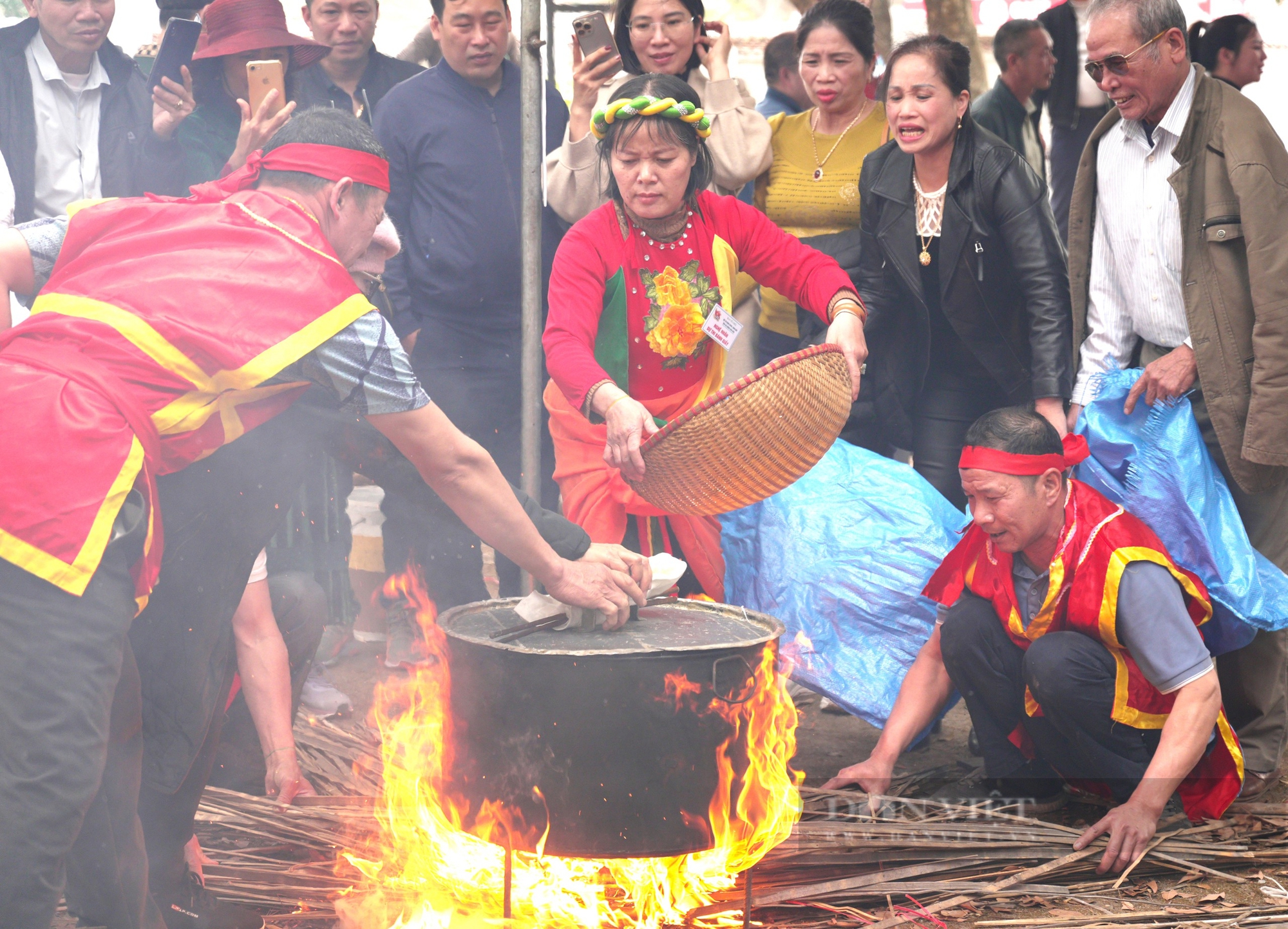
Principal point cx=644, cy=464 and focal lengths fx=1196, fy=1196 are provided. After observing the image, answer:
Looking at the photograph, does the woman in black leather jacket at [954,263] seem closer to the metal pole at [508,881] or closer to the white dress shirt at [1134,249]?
the white dress shirt at [1134,249]

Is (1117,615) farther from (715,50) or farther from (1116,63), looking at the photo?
(715,50)

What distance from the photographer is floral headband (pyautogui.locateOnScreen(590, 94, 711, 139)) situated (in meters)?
3.18

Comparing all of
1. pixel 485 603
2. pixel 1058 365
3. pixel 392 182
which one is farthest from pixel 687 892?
pixel 392 182

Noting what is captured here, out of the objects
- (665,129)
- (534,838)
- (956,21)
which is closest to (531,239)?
(665,129)

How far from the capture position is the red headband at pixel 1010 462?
3.11 meters

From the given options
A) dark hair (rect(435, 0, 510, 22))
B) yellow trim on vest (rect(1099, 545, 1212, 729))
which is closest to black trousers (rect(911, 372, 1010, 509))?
yellow trim on vest (rect(1099, 545, 1212, 729))

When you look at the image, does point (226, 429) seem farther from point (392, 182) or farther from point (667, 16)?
point (667, 16)

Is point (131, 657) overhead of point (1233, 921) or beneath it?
overhead

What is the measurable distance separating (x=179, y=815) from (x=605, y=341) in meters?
1.66

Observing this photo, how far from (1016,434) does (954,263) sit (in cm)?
91

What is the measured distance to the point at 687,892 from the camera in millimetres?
2832

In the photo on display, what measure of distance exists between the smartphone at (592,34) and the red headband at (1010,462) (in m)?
1.71

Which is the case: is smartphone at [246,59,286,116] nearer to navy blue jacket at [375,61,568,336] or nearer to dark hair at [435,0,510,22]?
navy blue jacket at [375,61,568,336]

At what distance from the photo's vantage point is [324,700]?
4293 mm
